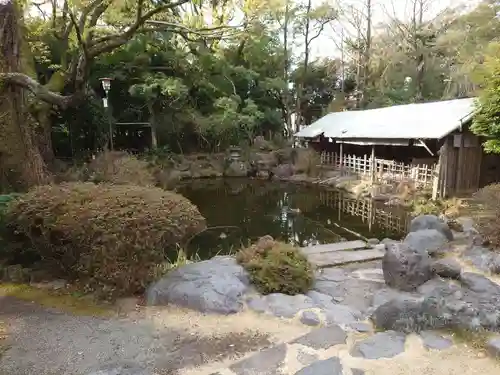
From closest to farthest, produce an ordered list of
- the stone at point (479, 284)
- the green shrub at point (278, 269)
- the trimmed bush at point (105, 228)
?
the trimmed bush at point (105, 228) → the stone at point (479, 284) → the green shrub at point (278, 269)

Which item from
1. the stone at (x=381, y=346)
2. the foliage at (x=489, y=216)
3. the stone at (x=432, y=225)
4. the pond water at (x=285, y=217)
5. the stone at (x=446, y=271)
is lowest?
the pond water at (x=285, y=217)

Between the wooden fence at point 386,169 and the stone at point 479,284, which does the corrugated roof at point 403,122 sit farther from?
the stone at point 479,284

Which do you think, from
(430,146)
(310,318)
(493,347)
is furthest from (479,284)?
(430,146)

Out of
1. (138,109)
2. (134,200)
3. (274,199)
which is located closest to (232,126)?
(138,109)

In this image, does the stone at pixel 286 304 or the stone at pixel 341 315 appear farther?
the stone at pixel 286 304

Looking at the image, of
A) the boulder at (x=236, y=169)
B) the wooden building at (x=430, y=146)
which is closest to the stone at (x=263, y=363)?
the wooden building at (x=430, y=146)

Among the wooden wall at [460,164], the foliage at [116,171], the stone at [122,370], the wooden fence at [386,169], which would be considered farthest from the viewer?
the wooden fence at [386,169]

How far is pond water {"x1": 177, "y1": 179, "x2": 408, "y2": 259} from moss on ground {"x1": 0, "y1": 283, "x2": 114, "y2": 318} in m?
3.64

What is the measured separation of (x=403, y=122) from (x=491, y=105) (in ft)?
15.2

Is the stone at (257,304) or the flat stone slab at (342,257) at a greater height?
the stone at (257,304)

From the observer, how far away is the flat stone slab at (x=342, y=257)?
18.1 ft

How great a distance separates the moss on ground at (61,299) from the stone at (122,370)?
96cm

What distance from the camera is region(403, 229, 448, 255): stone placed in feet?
18.6

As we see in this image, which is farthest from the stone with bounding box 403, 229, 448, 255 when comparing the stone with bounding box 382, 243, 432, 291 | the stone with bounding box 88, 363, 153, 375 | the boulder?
the boulder
